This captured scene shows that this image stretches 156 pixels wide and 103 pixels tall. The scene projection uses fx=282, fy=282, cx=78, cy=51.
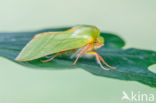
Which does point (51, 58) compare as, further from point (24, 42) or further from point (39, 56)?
point (24, 42)

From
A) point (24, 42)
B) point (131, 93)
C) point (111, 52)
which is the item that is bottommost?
point (131, 93)

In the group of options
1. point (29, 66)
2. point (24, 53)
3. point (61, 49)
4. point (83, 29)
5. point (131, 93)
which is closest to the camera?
point (29, 66)

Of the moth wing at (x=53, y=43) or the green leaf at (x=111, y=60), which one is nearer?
the green leaf at (x=111, y=60)

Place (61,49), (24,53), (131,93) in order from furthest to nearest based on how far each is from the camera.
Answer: (131,93) → (61,49) → (24,53)

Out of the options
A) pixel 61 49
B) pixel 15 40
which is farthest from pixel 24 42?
pixel 61 49

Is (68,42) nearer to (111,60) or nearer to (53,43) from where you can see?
(53,43)

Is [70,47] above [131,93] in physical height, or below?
above

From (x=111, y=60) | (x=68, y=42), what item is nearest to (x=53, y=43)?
(x=68, y=42)
